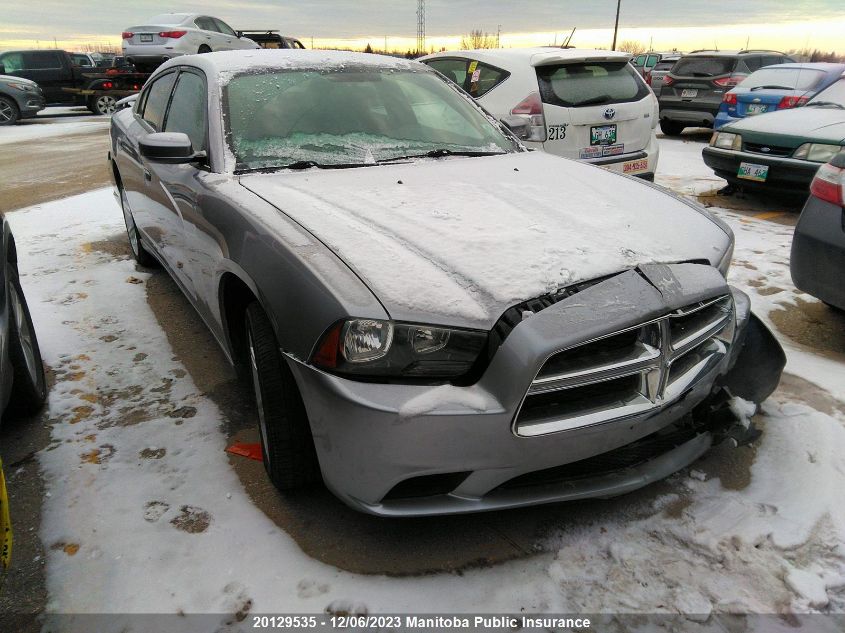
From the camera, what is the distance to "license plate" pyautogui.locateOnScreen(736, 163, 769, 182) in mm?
6328

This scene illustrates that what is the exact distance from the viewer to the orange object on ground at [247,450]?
258 centimetres

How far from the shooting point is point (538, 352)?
1.70 metres

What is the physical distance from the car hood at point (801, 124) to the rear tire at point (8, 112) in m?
16.0

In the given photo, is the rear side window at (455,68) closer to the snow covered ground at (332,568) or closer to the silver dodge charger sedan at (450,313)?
the silver dodge charger sedan at (450,313)

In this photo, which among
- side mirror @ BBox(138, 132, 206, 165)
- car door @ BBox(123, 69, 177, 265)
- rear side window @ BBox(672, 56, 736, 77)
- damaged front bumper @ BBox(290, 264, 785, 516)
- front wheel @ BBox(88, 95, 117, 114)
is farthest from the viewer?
front wheel @ BBox(88, 95, 117, 114)

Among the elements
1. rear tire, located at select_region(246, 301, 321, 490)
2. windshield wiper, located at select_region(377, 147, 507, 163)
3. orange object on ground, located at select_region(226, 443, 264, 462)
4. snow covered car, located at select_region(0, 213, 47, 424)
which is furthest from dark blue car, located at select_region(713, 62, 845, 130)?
snow covered car, located at select_region(0, 213, 47, 424)

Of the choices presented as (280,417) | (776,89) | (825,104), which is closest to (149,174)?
(280,417)

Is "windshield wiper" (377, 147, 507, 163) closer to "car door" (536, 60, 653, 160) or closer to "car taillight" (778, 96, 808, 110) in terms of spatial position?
"car door" (536, 60, 653, 160)

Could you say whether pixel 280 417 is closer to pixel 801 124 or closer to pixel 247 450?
pixel 247 450

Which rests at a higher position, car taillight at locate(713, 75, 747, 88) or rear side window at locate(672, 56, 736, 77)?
rear side window at locate(672, 56, 736, 77)

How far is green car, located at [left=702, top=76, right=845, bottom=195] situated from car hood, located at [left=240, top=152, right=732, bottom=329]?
13.2 ft

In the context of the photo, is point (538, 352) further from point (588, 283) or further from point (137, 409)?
point (137, 409)

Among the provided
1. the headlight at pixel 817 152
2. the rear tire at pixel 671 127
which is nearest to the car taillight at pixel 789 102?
the rear tire at pixel 671 127

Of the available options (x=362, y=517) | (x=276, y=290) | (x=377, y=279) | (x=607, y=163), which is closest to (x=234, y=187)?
(x=276, y=290)
